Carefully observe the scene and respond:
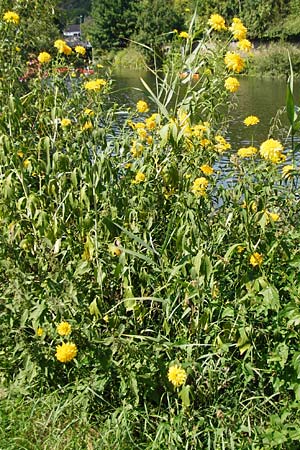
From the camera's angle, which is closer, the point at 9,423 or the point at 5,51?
the point at 9,423

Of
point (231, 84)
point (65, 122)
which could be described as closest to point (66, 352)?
point (65, 122)

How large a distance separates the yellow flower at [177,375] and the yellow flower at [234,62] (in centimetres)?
115

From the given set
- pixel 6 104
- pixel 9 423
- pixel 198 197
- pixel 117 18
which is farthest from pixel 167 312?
pixel 117 18

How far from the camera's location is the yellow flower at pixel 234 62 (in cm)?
219

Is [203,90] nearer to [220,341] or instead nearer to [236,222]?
[236,222]

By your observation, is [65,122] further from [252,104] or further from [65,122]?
[252,104]

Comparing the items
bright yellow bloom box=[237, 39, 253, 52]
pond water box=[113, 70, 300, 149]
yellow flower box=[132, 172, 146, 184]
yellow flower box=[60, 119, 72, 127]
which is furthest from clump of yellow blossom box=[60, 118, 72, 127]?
pond water box=[113, 70, 300, 149]

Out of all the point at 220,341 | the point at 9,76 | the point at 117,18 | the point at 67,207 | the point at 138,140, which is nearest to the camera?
the point at 220,341

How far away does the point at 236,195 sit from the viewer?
2.20 m

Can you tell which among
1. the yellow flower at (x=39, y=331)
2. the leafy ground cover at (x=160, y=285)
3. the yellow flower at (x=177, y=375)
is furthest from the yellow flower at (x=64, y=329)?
the yellow flower at (x=177, y=375)

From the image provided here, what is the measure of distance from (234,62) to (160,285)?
0.91 metres

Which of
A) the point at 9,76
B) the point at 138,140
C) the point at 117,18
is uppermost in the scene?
the point at 9,76

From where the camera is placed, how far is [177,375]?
1.88m

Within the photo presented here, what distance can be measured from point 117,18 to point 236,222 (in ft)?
129
